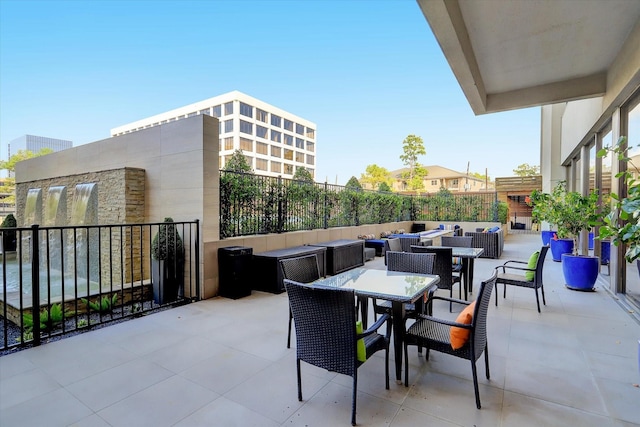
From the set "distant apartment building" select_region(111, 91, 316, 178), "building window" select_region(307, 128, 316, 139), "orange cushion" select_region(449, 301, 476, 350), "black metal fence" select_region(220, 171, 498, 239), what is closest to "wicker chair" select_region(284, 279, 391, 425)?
"orange cushion" select_region(449, 301, 476, 350)

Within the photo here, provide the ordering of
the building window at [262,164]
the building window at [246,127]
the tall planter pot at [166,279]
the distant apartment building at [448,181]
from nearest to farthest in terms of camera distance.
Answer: the tall planter pot at [166,279] < the distant apartment building at [448,181] < the building window at [246,127] < the building window at [262,164]

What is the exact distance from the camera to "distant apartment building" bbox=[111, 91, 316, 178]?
146ft

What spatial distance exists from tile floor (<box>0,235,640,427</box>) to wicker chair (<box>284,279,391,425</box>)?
1.12ft

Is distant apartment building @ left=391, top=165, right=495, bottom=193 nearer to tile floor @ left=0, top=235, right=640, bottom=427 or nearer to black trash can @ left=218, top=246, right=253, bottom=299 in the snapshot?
black trash can @ left=218, top=246, right=253, bottom=299

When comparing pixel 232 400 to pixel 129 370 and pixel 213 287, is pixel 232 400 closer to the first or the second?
pixel 129 370

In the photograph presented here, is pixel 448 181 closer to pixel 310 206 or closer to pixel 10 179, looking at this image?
pixel 310 206

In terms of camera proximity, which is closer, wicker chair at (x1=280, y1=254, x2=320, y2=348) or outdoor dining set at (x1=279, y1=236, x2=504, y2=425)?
outdoor dining set at (x1=279, y1=236, x2=504, y2=425)

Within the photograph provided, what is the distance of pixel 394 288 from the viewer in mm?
2439

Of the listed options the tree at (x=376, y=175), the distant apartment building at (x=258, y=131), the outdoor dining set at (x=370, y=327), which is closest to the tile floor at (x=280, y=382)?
the outdoor dining set at (x=370, y=327)

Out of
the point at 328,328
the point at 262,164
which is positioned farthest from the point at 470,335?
the point at 262,164

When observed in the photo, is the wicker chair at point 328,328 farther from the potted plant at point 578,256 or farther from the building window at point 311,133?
the building window at point 311,133

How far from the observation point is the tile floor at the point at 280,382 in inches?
74.1

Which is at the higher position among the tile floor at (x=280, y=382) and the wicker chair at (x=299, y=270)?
the wicker chair at (x=299, y=270)

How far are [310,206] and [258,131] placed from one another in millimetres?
43121
